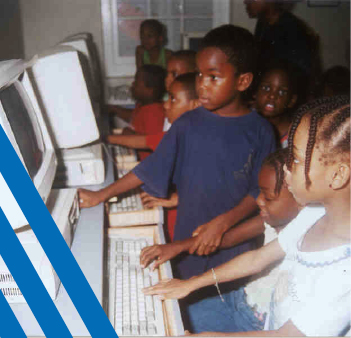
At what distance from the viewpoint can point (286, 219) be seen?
3.18 ft

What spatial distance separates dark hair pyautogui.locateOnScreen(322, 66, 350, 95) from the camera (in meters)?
1.44

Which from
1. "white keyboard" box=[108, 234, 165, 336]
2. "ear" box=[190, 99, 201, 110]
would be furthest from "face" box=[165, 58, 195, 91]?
"white keyboard" box=[108, 234, 165, 336]

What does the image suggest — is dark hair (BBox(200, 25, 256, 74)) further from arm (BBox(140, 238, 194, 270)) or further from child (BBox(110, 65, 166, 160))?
child (BBox(110, 65, 166, 160))

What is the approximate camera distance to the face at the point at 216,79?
102cm

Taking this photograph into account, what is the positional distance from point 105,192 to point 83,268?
13.3 inches

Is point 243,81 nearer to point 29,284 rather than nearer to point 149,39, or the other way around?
point 29,284

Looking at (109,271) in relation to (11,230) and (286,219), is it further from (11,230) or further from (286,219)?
(286,219)

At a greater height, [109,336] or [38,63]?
[38,63]

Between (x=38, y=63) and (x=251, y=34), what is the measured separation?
65 centimetres

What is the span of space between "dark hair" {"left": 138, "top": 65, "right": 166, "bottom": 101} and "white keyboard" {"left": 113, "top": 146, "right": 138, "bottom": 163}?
457 mm

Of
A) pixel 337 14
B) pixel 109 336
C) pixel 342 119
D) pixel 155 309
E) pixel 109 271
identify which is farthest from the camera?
pixel 337 14

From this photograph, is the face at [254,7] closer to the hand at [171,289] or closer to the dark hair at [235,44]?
the dark hair at [235,44]

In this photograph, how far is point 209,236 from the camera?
1125 millimetres

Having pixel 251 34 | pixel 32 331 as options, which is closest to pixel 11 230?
pixel 32 331
